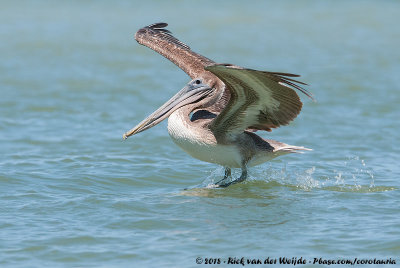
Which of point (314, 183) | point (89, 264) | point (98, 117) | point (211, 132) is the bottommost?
point (89, 264)

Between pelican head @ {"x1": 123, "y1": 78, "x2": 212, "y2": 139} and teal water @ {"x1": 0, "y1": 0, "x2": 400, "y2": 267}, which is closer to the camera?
teal water @ {"x1": 0, "y1": 0, "x2": 400, "y2": 267}

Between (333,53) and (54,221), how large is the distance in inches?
592

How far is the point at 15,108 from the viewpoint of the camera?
1362 cm

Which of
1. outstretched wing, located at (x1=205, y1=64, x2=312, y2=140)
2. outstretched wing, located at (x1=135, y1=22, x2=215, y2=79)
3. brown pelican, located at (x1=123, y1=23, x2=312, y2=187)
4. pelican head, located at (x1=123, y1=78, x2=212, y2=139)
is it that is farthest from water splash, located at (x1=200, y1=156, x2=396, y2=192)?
outstretched wing, located at (x1=135, y1=22, x2=215, y2=79)

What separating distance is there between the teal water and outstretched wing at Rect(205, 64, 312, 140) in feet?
2.49

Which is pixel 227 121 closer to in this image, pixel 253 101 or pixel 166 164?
pixel 253 101

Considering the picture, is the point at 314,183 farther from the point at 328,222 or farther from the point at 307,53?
the point at 307,53

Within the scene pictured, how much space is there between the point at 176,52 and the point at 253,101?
1.94 m

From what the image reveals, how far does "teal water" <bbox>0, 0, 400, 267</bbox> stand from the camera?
21.5ft

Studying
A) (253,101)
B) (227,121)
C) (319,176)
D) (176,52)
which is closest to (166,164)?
(176,52)

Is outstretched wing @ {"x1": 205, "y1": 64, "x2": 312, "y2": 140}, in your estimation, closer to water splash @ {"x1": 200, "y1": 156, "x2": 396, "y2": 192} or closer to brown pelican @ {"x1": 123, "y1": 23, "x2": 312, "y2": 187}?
brown pelican @ {"x1": 123, "y1": 23, "x2": 312, "y2": 187}

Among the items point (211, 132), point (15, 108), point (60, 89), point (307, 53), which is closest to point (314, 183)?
point (211, 132)

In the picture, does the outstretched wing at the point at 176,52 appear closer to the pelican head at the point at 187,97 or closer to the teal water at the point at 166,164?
the pelican head at the point at 187,97

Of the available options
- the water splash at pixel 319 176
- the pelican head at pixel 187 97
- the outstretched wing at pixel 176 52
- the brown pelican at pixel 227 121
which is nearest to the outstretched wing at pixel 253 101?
the brown pelican at pixel 227 121
